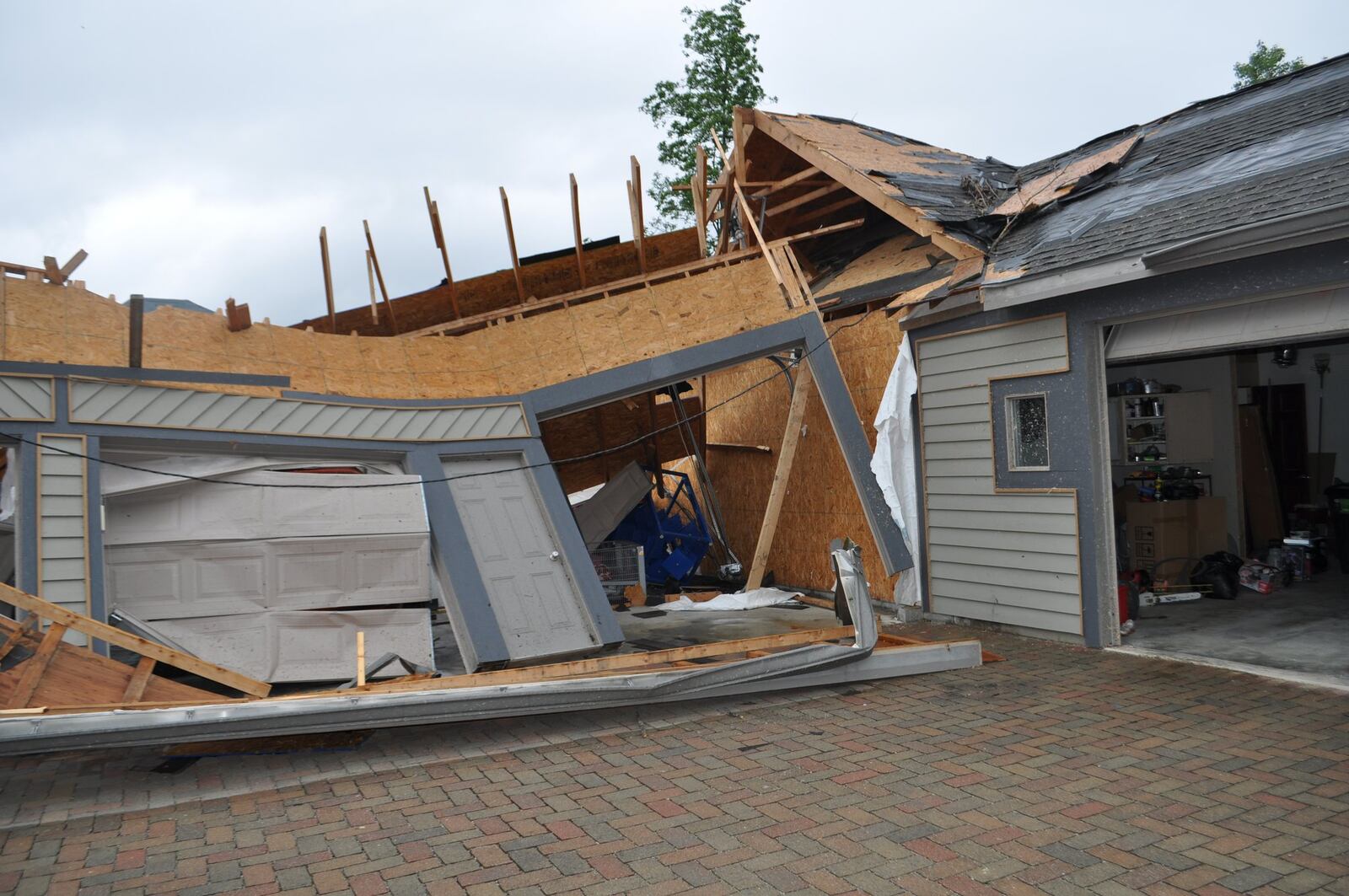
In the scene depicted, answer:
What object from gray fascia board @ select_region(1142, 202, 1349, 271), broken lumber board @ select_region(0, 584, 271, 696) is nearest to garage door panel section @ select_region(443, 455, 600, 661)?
broken lumber board @ select_region(0, 584, 271, 696)

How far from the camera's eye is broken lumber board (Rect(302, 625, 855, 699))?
6.38m

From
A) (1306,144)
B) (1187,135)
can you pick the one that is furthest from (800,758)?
(1187,135)

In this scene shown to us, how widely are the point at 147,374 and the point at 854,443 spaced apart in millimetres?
6743

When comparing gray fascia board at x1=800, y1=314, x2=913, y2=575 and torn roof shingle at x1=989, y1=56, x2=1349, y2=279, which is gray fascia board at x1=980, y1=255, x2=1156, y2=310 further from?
gray fascia board at x1=800, y1=314, x2=913, y2=575

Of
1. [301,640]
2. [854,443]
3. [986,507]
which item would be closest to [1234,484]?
[986,507]

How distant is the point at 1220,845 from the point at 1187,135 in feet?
27.1

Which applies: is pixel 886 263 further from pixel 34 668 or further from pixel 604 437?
pixel 34 668

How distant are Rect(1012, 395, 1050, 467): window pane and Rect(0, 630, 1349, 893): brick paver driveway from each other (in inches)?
99.3

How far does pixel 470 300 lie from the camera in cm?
1086

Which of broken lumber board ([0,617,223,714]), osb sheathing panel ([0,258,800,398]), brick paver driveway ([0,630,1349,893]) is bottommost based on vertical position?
brick paver driveway ([0,630,1349,893])

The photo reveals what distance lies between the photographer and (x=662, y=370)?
9766 mm

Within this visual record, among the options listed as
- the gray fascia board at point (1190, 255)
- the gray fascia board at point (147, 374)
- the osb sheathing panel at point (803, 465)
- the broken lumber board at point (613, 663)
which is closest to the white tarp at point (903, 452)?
the osb sheathing panel at point (803, 465)

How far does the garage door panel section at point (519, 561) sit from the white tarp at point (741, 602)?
362 centimetres

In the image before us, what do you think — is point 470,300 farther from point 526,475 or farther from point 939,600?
point 939,600
